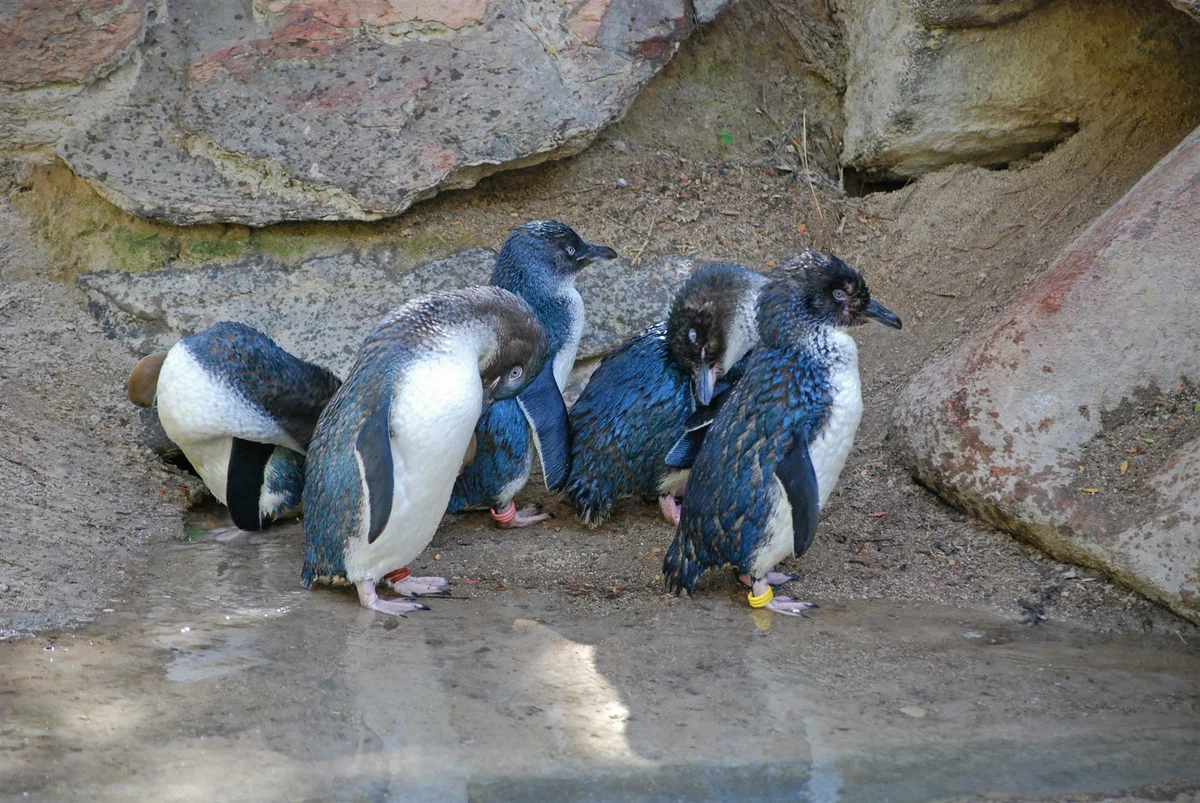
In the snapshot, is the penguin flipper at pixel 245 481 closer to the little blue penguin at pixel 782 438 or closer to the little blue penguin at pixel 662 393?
the little blue penguin at pixel 662 393

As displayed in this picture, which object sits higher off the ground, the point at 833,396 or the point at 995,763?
the point at 833,396

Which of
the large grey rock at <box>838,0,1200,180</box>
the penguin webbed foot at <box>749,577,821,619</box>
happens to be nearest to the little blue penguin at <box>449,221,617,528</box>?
the penguin webbed foot at <box>749,577,821,619</box>

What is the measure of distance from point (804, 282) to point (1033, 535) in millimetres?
1179

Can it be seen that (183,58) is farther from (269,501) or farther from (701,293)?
(701,293)

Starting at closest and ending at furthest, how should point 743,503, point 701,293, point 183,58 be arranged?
point 743,503, point 701,293, point 183,58

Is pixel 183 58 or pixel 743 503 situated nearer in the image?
pixel 743 503

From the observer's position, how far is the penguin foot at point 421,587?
4207mm

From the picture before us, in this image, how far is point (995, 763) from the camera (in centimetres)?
297

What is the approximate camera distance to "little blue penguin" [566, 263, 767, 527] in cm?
460

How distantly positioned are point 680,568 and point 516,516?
1.07 metres

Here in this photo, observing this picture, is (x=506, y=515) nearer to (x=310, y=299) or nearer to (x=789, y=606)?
(x=789, y=606)

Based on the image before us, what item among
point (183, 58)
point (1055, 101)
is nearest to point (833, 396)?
point (1055, 101)

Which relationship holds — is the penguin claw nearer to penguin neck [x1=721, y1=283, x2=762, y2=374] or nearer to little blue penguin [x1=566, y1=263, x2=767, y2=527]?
little blue penguin [x1=566, y1=263, x2=767, y2=527]

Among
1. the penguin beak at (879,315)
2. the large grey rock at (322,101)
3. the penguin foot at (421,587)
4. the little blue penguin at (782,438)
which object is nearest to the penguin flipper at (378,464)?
the penguin foot at (421,587)
